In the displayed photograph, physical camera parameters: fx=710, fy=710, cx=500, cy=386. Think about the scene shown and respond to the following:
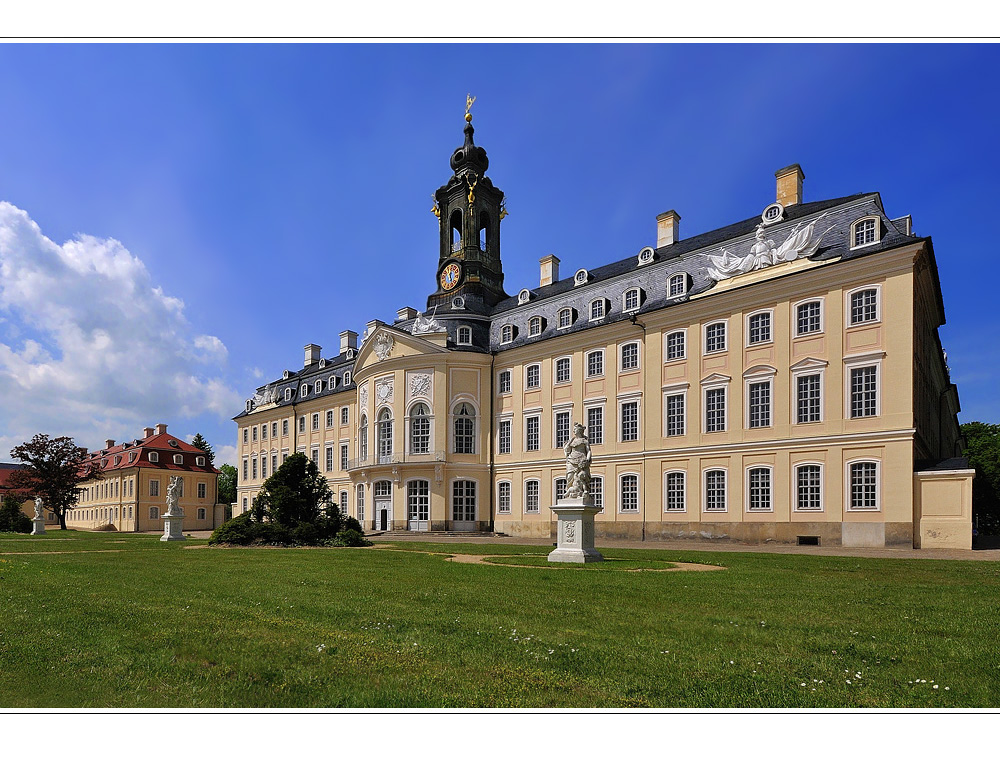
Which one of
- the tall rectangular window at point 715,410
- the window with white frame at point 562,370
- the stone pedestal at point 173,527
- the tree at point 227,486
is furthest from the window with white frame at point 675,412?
Result: the tree at point 227,486

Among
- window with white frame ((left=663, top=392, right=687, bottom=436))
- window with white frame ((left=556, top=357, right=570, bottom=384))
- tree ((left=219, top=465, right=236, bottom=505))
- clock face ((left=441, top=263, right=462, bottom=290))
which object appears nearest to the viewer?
window with white frame ((left=663, top=392, right=687, bottom=436))

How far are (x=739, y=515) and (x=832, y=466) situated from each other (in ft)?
16.4

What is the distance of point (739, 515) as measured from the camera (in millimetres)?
34312

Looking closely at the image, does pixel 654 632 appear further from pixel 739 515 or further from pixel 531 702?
pixel 739 515

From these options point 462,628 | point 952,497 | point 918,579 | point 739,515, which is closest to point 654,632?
point 462,628

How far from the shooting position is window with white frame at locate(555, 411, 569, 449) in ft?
143

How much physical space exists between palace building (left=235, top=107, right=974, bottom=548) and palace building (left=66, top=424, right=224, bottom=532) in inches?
1030

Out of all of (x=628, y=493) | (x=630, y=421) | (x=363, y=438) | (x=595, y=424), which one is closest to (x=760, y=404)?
(x=630, y=421)

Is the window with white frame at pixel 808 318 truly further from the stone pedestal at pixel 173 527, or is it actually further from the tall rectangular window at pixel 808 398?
the stone pedestal at pixel 173 527

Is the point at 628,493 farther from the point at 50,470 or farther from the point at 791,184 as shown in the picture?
the point at 50,470

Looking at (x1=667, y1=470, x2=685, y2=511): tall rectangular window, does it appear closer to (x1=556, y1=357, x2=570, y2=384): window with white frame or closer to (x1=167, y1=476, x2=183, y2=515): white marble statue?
(x1=556, y1=357, x2=570, y2=384): window with white frame

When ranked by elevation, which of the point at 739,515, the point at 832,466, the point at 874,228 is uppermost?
the point at 874,228

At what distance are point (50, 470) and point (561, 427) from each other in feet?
146

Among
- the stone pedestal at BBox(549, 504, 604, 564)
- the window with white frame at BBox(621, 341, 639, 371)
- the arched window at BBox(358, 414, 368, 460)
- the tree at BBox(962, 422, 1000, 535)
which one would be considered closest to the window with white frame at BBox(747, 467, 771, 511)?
the window with white frame at BBox(621, 341, 639, 371)
